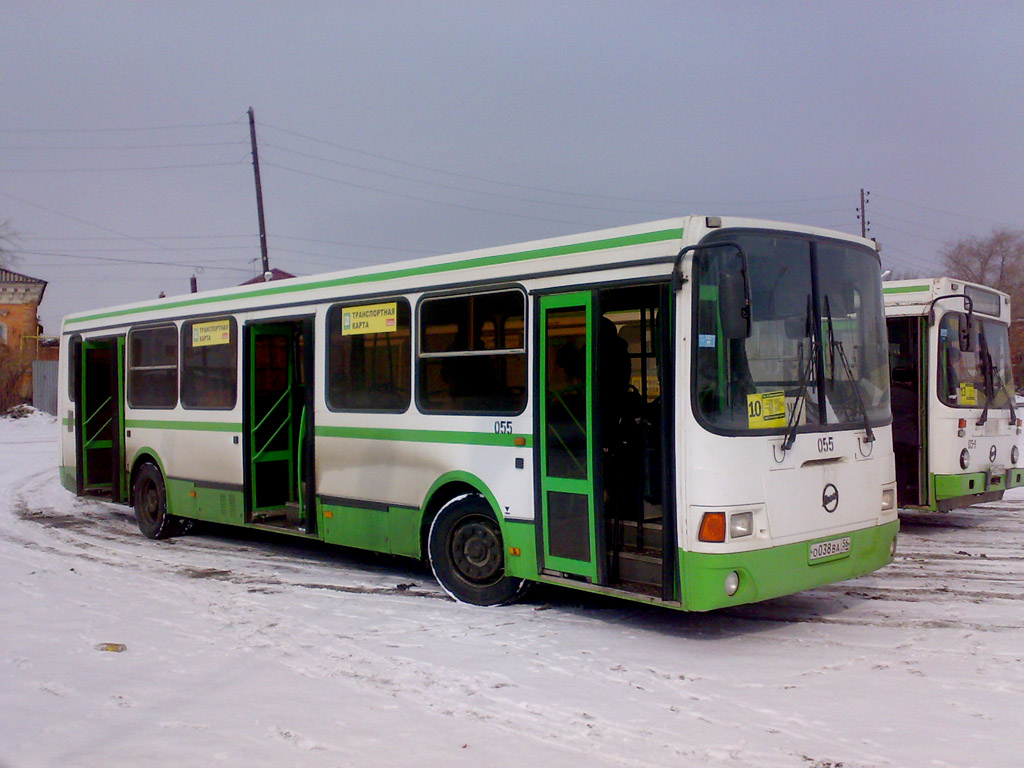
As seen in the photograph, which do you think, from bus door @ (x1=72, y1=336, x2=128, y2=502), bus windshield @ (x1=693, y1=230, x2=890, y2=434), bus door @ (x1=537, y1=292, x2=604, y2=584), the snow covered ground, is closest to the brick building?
bus door @ (x1=72, y1=336, x2=128, y2=502)

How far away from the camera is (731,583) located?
6418 mm

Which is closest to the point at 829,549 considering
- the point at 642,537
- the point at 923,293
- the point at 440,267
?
the point at 642,537

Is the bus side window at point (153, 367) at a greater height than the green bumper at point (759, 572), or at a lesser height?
greater

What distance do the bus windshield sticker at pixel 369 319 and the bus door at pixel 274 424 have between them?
1.22m

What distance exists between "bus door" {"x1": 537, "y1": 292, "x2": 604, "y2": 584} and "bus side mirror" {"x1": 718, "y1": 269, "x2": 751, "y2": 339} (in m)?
1.19

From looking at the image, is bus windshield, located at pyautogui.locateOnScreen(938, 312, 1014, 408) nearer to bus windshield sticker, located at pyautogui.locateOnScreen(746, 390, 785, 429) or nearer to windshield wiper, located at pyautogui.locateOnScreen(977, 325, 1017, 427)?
windshield wiper, located at pyautogui.locateOnScreen(977, 325, 1017, 427)

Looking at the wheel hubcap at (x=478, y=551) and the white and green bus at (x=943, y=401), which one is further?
the white and green bus at (x=943, y=401)

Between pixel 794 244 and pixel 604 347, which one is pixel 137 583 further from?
pixel 794 244

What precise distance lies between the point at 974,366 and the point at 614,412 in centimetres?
657

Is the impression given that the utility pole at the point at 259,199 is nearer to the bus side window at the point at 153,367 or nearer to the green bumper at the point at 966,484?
the bus side window at the point at 153,367

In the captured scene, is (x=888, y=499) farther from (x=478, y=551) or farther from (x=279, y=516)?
(x=279, y=516)

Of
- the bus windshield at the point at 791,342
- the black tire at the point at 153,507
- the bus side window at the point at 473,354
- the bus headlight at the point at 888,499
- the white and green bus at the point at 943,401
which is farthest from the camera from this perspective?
the black tire at the point at 153,507

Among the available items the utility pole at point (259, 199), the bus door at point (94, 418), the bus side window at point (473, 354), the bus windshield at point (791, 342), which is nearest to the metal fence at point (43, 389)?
the utility pole at point (259, 199)

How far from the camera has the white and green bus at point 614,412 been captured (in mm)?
6508
